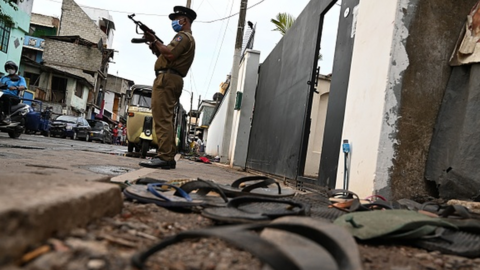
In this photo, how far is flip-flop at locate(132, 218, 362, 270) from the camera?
85 centimetres

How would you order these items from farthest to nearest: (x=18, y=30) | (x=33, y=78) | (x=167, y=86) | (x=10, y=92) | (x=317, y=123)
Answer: (x=33, y=78), (x=18, y=30), (x=317, y=123), (x=10, y=92), (x=167, y=86)

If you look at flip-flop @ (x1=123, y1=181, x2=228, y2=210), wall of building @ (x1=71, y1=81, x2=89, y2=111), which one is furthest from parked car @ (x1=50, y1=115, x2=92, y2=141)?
flip-flop @ (x1=123, y1=181, x2=228, y2=210)

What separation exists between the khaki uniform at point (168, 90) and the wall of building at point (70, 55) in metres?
36.4

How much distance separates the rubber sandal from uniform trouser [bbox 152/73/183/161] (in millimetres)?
2728

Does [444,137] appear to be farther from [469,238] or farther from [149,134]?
[149,134]

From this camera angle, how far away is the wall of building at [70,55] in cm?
3691

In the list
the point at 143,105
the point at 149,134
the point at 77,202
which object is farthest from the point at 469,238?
the point at 143,105

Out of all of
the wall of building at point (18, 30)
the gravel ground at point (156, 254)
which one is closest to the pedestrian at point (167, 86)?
the gravel ground at point (156, 254)

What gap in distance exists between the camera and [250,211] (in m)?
1.75

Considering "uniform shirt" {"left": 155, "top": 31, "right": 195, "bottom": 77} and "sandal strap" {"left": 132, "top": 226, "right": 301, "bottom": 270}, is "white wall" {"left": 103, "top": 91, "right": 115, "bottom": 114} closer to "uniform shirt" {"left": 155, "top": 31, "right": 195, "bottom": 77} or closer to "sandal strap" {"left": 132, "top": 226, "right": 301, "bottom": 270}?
"uniform shirt" {"left": 155, "top": 31, "right": 195, "bottom": 77}

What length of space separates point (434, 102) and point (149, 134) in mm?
6289

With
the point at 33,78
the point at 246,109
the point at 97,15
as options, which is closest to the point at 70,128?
the point at 246,109

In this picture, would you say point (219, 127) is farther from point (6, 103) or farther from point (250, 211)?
point (250, 211)

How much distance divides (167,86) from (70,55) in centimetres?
3681
